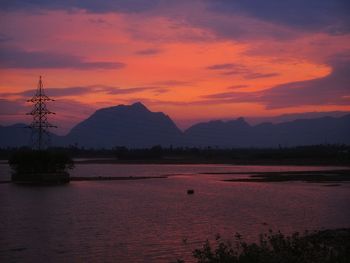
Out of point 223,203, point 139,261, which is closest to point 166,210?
point 223,203

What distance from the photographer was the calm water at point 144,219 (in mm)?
24688

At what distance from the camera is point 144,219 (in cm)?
3500

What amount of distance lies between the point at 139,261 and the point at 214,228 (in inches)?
361

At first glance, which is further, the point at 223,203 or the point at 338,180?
the point at 338,180

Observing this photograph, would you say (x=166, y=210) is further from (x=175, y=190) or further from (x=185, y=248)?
(x=175, y=190)

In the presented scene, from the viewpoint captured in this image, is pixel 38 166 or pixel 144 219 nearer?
pixel 144 219

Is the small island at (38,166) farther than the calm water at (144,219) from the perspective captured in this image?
Yes

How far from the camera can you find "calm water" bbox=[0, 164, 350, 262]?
24.7m

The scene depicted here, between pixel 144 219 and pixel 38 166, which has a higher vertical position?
pixel 38 166

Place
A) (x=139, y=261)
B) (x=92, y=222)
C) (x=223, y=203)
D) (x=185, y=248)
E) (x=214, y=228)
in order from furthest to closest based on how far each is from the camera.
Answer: (x=223, y=203)
(x=92, y=222)
(x=214, y=228)
(x=185, y=248)
(x=139, y=261)

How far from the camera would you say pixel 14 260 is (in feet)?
74.3

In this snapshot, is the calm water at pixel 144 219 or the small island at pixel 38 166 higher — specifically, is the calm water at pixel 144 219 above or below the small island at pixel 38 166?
below

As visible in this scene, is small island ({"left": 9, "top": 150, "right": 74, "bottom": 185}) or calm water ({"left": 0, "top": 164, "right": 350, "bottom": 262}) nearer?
calm water ({"left": 0, "top": 164, "right": 350, "bottom": 262})

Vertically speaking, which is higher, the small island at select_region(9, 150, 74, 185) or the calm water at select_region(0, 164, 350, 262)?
the small island at select_region(9, 150, 74, 185)
